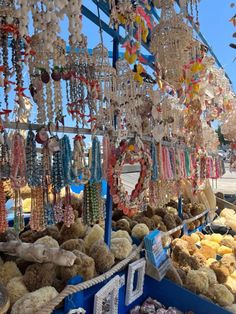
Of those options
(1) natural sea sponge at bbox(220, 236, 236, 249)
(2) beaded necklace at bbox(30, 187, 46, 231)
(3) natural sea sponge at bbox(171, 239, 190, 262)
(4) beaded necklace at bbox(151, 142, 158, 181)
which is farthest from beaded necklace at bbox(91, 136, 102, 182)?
(1) natural sea sponge at bbox(220, 236, 236, 249)

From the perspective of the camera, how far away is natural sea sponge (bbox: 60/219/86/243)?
5.92 feet

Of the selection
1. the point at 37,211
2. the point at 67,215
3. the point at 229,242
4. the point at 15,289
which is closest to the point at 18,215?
the point at 37,211

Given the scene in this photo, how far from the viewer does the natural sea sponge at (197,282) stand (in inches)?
77.3

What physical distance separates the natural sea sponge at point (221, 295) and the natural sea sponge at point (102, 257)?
0.81 metres

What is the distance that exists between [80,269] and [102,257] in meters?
0.16

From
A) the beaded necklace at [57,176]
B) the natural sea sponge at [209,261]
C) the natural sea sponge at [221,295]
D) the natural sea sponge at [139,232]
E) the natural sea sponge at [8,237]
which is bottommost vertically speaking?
the natural sea sponge at [221,295]

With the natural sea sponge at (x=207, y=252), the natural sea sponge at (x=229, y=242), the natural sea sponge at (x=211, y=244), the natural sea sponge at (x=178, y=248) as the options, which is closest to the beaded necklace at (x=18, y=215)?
the natural sea sponge at (x=178, y=248)

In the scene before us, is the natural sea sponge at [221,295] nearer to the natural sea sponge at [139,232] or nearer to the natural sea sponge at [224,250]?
the natural sea sponge at [139,232]

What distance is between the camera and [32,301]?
1.18 m

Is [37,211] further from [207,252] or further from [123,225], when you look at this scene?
[207,252]

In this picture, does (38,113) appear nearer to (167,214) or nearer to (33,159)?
(33,159)

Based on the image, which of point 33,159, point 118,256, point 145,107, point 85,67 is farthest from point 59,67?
point 118,256

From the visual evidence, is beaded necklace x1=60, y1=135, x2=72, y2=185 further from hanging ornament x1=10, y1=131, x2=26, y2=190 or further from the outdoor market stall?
hanging ornament x1=10, y1=131, x2=26, y2=190

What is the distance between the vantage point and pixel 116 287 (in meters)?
1.58
